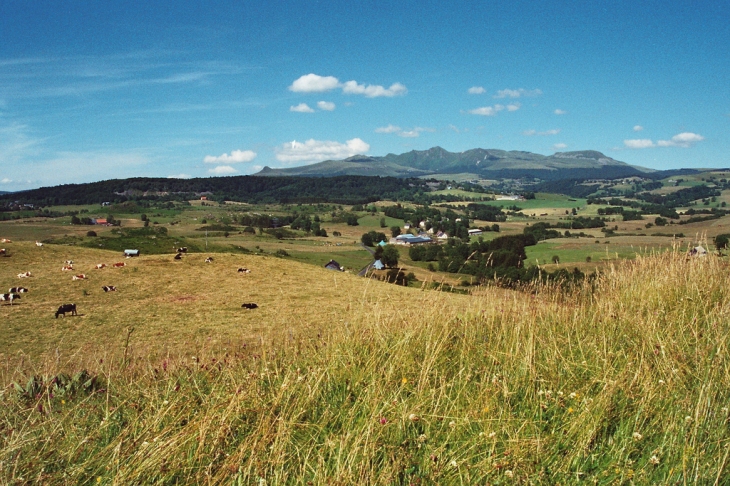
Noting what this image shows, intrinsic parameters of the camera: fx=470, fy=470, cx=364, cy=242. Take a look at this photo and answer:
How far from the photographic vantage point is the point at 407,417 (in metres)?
3.34

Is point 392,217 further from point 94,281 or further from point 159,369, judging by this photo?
point 159,369

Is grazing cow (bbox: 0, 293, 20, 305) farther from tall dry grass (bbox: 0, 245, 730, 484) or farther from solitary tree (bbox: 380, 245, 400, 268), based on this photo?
solitary tree (bbox: 380, 245, 400, 268)

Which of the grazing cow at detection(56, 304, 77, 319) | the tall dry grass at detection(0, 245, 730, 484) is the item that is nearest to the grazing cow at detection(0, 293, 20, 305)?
the grazing cow at detection(56, 304, 77, 319)

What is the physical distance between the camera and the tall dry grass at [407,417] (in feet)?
9.25

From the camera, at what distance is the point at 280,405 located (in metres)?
3.64

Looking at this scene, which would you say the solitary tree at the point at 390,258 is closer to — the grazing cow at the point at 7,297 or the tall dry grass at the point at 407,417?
the grazing cow at the point at 7,297

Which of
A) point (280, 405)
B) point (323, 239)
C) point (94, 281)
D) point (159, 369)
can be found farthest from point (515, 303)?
point (323, 239)

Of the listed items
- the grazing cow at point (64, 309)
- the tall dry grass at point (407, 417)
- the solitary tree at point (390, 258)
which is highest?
the tall dry grass at point (407, 417)

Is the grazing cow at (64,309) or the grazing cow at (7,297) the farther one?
the grazing cow at (7,297)

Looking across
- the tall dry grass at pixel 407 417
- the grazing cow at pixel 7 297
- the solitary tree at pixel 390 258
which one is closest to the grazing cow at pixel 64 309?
the grazing cow at pixel 7 297

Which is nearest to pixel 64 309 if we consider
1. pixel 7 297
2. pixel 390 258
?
pixel 7 297

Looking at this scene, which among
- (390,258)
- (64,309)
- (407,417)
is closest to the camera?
(407,417)

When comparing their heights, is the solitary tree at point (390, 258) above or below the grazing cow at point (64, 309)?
below

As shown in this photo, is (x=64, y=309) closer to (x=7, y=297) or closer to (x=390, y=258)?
(x=7, y=297)
